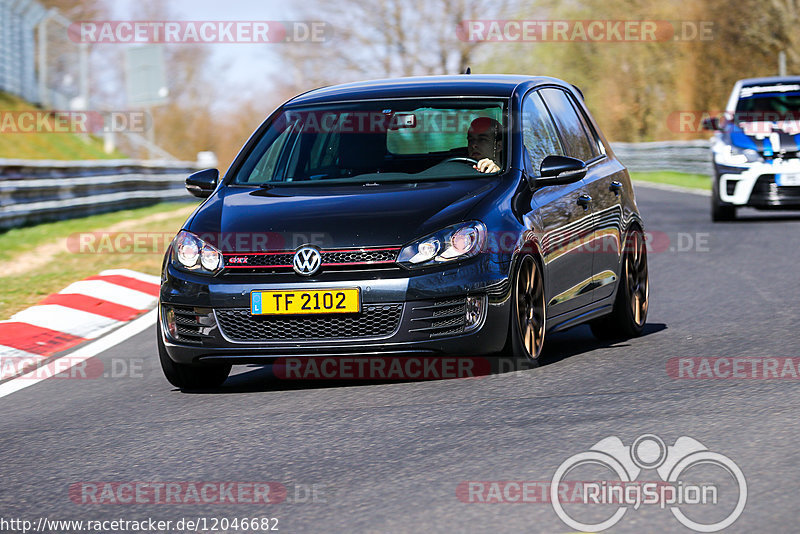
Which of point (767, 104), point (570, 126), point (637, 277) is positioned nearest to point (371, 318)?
point (570, 126)

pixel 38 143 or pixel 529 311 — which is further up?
pixel 529 311

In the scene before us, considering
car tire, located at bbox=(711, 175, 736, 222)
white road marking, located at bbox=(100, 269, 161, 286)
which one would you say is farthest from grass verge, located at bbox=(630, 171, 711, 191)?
white road marking, located at bbox=(100, 269, 161, 286)

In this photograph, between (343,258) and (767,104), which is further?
(767,104)

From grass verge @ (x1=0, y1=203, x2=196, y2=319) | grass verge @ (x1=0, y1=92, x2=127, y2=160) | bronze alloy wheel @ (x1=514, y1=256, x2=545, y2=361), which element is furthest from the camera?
grass verge @ (x1=0, y1=92, x2=127, y2=160)

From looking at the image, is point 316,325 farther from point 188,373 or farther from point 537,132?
point 537,132

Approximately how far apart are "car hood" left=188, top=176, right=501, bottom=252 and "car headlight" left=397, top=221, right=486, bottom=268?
39 mm

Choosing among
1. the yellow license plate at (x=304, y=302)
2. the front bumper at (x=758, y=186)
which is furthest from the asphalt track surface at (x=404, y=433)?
the front bumper at (x=758, y=186)

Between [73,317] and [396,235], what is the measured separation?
4.44 metres

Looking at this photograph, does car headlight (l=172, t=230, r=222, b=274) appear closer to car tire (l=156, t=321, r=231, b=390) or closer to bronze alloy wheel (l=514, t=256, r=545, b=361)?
car tire (l=156, t=321, r=231, b=390)

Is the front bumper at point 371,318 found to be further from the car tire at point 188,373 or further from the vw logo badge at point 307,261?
the car tire at point 188,373

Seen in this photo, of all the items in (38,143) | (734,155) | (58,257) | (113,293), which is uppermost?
(734,155)

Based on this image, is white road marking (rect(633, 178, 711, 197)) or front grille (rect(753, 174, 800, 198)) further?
white road marking (rect(633, 178, 711, 197))

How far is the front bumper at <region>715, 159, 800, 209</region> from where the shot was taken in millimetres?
18141

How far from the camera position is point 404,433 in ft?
19.9
